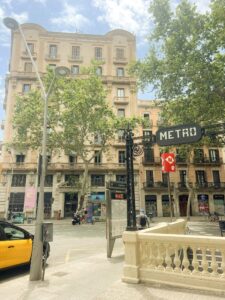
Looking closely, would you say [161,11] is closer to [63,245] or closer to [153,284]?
[63,245]

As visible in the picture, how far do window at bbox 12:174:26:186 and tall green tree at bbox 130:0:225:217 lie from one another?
2423cm

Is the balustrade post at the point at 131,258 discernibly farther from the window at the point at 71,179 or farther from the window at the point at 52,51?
the window at the point at 52,51

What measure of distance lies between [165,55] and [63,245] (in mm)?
14400

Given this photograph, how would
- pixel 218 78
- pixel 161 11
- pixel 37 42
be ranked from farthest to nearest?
pixel 37 42 → pixel 161 11 → pixel 218 78

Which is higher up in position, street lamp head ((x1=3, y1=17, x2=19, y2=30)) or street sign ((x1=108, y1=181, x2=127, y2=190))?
street lamp head ((x1=3, y1=17, x2=19, y2=30))

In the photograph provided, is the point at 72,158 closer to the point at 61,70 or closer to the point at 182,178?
the point at 182,178

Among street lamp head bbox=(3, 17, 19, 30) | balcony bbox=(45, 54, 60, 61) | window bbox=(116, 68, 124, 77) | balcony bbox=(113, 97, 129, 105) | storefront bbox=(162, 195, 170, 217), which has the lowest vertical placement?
storefront bbox=(162, 195, 170, 217)

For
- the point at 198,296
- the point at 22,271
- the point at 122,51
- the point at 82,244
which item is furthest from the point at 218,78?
the point at 122,51

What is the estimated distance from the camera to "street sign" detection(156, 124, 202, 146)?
6.17 metres

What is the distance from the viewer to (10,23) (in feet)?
30.2

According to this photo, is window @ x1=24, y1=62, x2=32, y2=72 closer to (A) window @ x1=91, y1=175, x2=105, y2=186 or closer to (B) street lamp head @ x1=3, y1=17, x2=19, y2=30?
(A) window @ x1=91, y1=175, x2=105, y2=186

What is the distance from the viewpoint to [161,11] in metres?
17.5

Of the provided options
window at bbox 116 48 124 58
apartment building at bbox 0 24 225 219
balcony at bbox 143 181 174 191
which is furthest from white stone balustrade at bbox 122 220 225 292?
window at bbox 116 48 124 58

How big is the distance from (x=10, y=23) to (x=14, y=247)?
7753 millimetres
